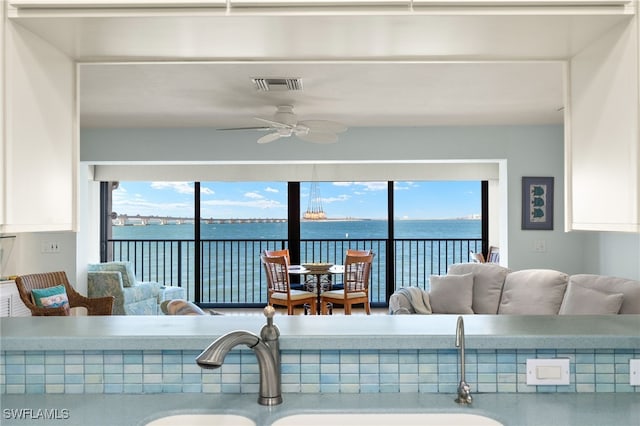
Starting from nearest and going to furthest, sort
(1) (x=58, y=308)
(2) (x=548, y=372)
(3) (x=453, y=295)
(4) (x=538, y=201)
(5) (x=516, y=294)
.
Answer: (2) (x=548, y=372), (5) (x=516, y=294), (1) (x=58, y=308), (3) (x=453, y=295), (4) (x=538, y=201)

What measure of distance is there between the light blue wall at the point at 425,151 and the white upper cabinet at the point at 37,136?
4384 millimetres

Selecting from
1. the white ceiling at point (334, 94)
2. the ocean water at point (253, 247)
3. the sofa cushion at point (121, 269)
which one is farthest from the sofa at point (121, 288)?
the white ceiling at point (334, 94)

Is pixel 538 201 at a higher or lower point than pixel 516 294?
higher

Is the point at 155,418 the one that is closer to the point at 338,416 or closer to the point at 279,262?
the point at 338,416

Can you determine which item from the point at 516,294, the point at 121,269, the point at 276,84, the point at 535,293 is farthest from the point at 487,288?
the point at 121,269

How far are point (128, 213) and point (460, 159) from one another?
19.6 feet

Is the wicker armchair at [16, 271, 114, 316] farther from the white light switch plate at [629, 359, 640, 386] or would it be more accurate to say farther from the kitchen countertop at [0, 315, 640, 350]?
the white light switch plate at [629, 359, 640, 386]

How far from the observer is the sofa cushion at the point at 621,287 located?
3949 mm

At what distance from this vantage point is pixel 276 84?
4.20 meters

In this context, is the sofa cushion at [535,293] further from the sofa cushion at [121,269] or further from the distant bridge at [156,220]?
the distant bridge at [156,220]

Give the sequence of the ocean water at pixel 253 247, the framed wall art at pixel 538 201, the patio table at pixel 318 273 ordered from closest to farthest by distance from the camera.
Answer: the framed wall art at pixel 538 201
the patio table at pixel 318 273
the ocean water at pixel 253 247

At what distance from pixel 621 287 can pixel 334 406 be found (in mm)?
3418

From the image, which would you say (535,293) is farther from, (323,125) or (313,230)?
(313,230)

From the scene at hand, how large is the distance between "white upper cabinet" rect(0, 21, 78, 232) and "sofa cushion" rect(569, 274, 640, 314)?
3825 millimetres
